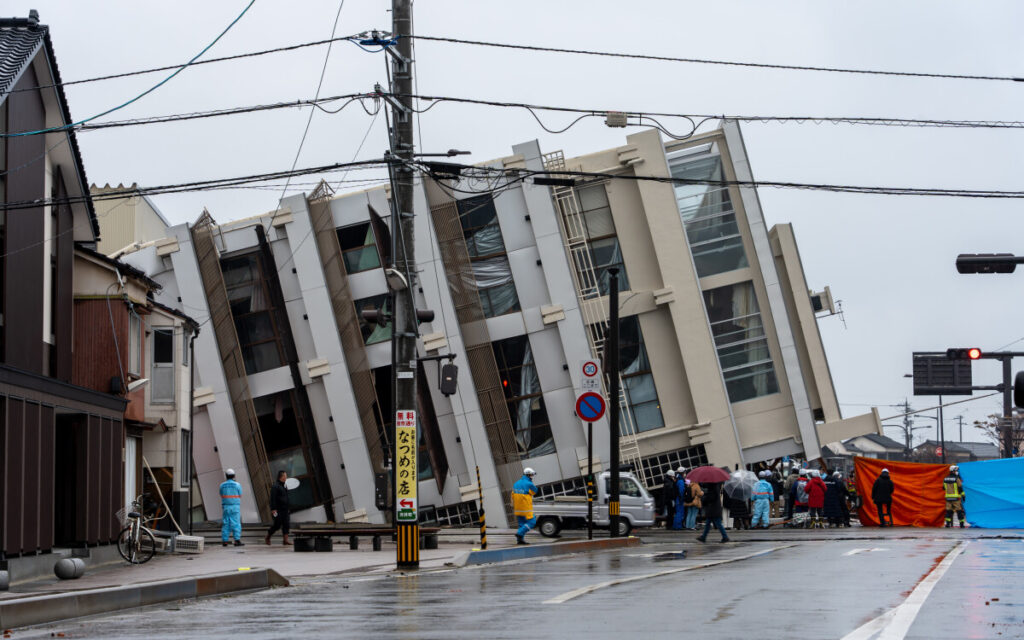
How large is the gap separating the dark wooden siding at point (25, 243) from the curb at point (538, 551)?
8.32m

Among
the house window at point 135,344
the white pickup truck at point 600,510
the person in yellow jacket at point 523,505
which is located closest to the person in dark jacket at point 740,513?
the white pickup truck at point 600,510

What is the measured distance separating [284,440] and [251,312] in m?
4.48

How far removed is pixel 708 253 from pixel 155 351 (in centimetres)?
1815

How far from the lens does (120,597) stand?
1253 cm

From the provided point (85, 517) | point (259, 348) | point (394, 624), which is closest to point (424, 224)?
point (259, 348)

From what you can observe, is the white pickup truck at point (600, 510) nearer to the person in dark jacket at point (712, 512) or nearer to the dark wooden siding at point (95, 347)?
the person in dark jacket at point (712, 512)

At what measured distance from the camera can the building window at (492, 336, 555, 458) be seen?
3844 cm

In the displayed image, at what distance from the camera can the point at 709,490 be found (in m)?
26.0

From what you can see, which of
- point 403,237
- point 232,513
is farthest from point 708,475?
point 403,237

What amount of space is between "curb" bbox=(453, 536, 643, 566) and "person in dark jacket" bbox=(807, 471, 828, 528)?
32.1 feet

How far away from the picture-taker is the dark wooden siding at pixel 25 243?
20.1 meters

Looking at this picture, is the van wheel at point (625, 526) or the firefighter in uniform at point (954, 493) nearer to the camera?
the van wheel at point (625, 526)

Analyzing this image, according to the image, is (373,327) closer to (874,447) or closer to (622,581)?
(622,581)

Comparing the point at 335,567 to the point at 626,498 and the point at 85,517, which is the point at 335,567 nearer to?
the point at 85,517
